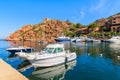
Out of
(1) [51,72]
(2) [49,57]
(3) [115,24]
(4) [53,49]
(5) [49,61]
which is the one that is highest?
(3) [115,24]

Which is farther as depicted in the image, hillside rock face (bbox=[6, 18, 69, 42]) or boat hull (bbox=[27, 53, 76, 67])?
hillside rock face (bbox=[6, 18, 69, 42])

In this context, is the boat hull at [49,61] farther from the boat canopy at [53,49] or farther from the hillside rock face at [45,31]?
the hillside rock face at [45,31]

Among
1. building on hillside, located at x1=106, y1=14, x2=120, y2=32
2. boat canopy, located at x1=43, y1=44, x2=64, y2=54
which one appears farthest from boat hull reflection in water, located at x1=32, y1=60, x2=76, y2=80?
building on hillside, located at x1=106, y1=14, x2=120, y2=32

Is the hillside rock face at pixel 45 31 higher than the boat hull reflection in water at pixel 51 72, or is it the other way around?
the hillside rock face at pixel 45 31

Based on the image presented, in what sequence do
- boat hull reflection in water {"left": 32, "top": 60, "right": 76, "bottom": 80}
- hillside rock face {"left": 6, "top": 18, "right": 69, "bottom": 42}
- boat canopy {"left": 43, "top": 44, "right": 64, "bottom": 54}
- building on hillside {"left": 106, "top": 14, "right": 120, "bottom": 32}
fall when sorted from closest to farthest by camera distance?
boat hull reflection in water {"left": 32, "top": 60, "right": 76, "bottom": 80}
boat canopy {"left": 43, "top": 44, "right": 64, "bottom": 54}
building on hillside {"left": 106, "top": 14, "right": 120, "bottom": 32}
hillside rock face {"left": 6, "top": 18, "right": 69, "bottom": 42}

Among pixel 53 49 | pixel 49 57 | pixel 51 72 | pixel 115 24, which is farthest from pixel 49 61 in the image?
pixel 115 24

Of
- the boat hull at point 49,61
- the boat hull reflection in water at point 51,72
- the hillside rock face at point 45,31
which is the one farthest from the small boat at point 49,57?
the hillside rock face at point 45,31

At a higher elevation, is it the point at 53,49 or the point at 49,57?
the point at 53,49

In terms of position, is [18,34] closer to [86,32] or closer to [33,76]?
[86,32]

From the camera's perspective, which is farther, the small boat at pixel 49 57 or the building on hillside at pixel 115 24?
Result: the building on hillside at pixel 115 24

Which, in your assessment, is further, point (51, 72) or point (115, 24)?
point (115, 24)

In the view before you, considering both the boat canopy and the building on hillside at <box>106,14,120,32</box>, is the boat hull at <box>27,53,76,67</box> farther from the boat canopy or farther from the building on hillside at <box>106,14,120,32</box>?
the building on hillside at <box>106,14,120,32</box>

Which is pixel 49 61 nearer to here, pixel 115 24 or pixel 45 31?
pixel 115 24

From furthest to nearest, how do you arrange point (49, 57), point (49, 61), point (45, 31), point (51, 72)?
point (45, 31), point (49, 61), point (49, 57), point (51, 72)
